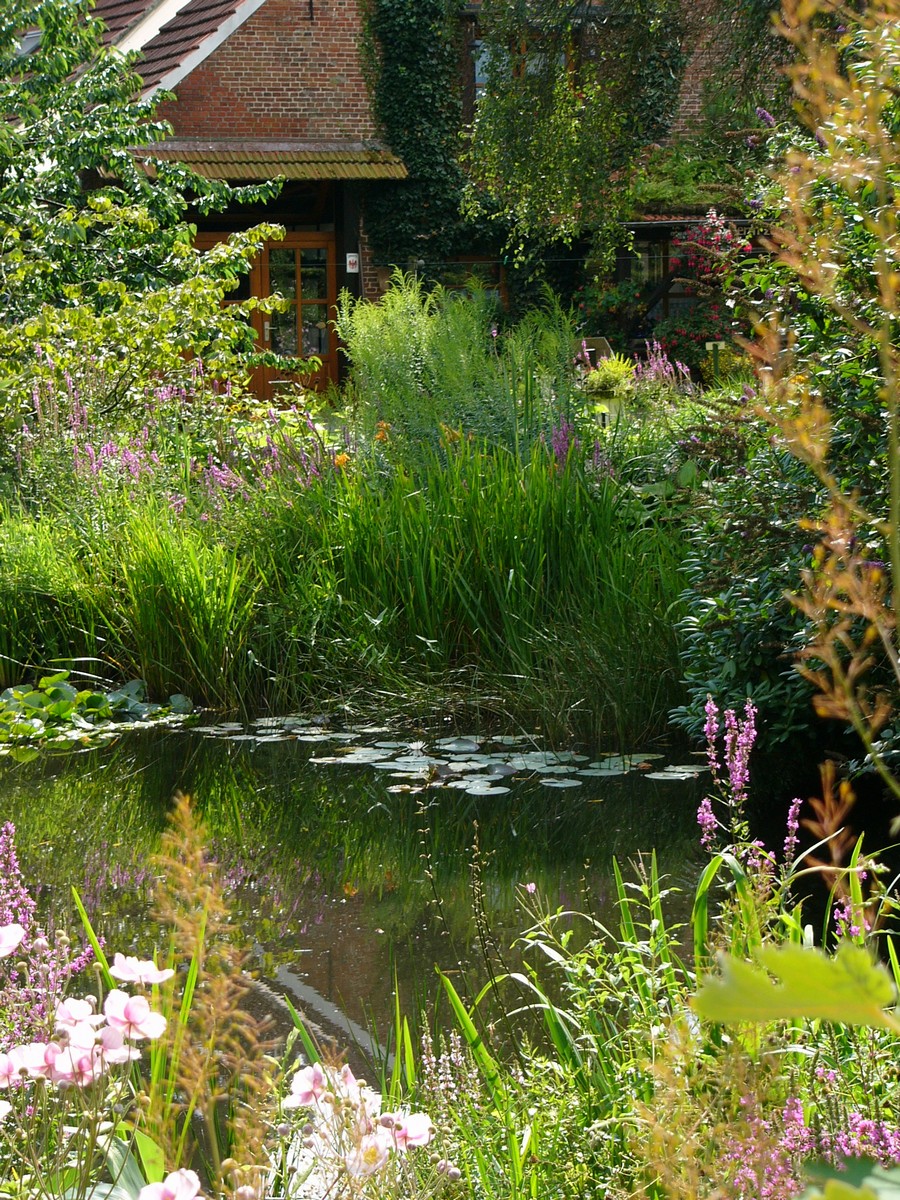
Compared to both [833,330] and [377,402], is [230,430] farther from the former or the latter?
[833,330]

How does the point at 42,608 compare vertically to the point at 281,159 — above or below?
below

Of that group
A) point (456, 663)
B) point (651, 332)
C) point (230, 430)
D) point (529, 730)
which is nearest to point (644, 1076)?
point (529, 730)

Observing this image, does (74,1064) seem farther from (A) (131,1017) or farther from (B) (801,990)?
(B) (801,990)

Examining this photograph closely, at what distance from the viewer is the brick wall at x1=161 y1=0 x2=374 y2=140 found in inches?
822

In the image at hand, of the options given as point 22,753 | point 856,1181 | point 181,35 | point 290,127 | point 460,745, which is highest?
point 181,35

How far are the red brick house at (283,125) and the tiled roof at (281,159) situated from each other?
0.07 ft

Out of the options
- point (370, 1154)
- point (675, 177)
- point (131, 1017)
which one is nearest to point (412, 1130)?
point (370, 1154)

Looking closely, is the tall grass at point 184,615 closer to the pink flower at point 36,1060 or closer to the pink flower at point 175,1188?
the pink flower at point 36,1060

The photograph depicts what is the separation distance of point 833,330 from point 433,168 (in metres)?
18.8

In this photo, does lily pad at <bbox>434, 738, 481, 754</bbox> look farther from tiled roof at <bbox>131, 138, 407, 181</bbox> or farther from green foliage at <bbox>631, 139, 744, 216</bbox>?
green foliage at <bbox>631, 139, 744, 216</bbox>

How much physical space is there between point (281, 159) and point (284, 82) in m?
1.27

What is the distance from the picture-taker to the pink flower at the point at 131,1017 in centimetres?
157

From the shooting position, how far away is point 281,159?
2119 cm

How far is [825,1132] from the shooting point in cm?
197
